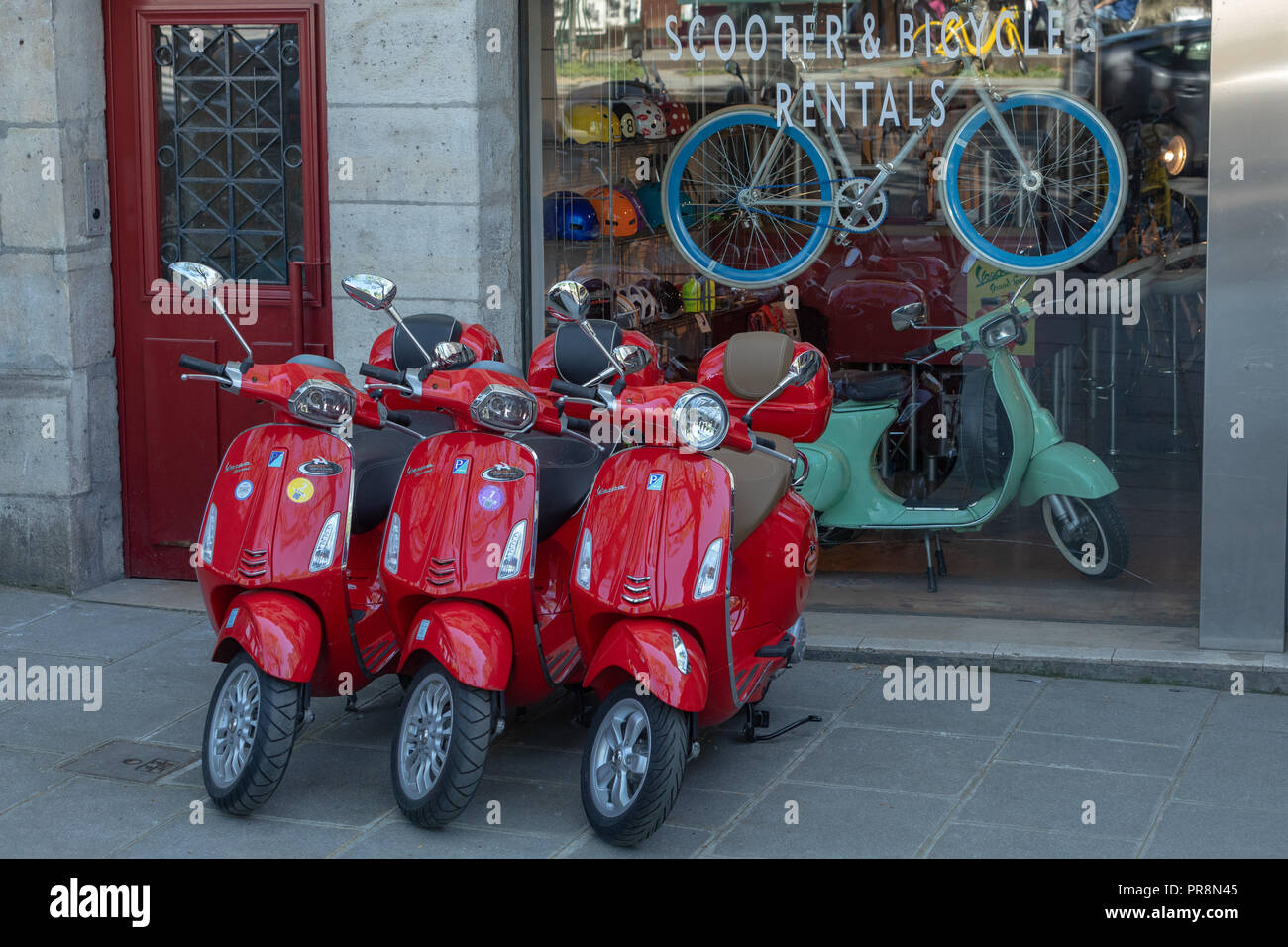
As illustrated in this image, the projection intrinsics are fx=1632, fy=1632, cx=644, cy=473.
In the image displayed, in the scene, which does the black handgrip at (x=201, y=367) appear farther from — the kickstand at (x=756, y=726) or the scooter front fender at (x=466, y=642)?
the kickstand at (x=756, y=726)

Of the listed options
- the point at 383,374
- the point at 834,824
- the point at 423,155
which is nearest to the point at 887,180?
the point at 423,155

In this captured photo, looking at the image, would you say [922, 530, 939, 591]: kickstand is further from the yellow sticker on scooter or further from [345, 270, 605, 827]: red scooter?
the yellow sticker on scooter

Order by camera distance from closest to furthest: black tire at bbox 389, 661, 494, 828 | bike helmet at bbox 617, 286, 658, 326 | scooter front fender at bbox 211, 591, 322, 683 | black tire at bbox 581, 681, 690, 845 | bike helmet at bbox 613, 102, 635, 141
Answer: black tire at bbox 581, 681, 690, 845
black tire at bbox 389, 661, 494, 828
scooter front fender at bbox 211, 591, 322, 683
bike helmet at bbox 613, 102, 635, 141
bike helmet at bbox 617, 286, 658, 326

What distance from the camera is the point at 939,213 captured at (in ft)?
22.1

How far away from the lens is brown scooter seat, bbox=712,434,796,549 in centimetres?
481

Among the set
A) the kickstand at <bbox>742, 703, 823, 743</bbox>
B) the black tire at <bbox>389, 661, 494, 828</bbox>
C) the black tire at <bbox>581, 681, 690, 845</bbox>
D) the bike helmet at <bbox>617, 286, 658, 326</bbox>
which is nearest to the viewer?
the black tire at <bbox>581, 681, 690, 845</bbox>

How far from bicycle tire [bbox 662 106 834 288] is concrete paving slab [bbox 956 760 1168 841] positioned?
2.58 meters

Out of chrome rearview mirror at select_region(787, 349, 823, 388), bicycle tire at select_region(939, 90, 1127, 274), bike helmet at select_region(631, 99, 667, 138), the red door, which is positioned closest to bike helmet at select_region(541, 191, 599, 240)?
bike helmet at select_region(631, 99, 667, 138)

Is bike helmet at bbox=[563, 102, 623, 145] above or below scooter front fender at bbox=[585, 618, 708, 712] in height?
above

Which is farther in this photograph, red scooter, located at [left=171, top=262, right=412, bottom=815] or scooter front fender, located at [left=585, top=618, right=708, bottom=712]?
red scooter, located at [left=171, top=262, right=412, bottom=815]

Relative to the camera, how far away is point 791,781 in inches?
198

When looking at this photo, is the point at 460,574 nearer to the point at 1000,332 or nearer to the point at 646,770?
the point at 646,770

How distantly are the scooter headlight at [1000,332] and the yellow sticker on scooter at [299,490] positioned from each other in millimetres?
3122

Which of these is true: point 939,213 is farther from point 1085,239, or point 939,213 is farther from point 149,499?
point 149,499
